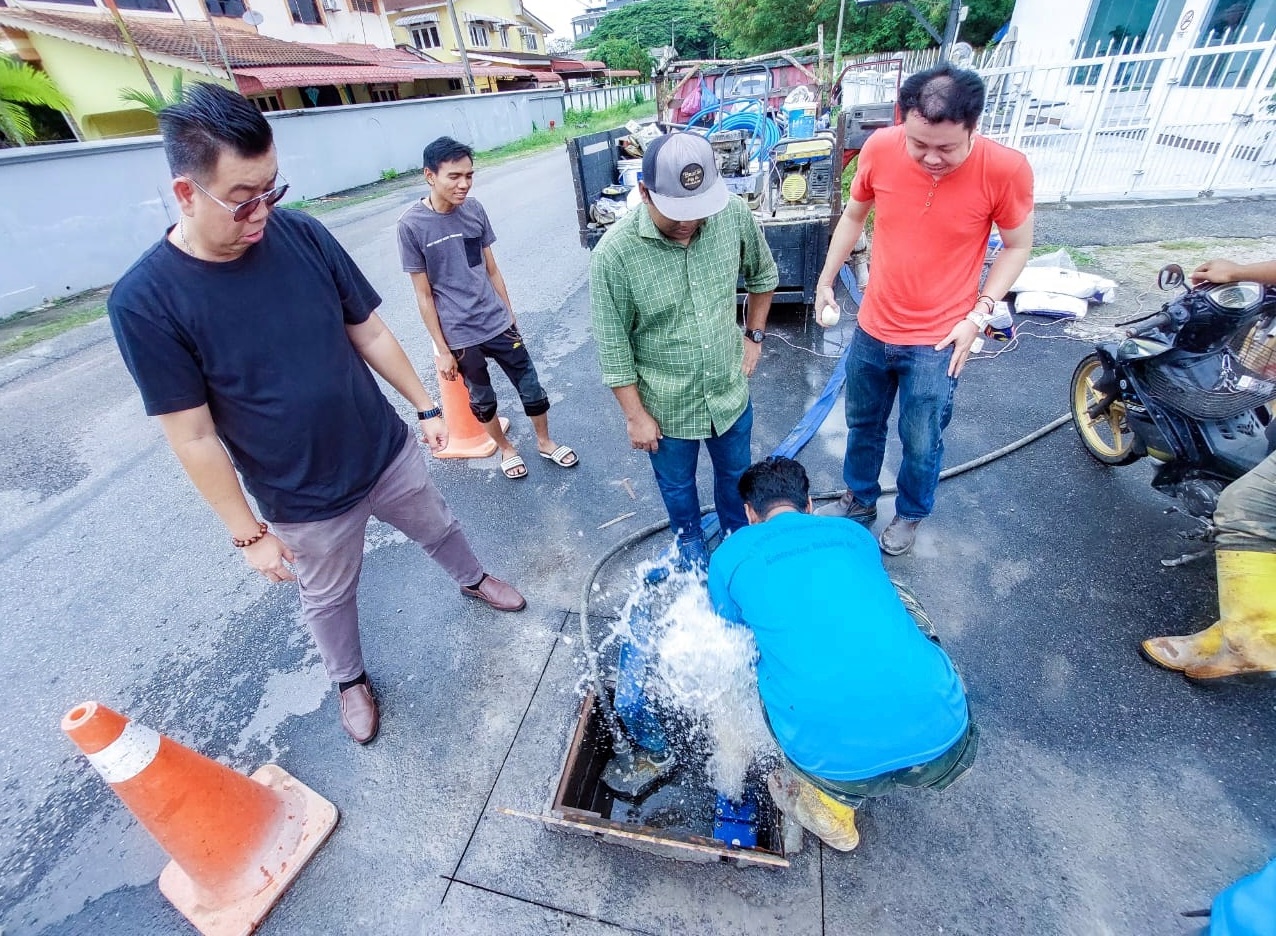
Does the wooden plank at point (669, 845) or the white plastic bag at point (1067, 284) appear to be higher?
the white plastic bag at point (1067, 284)

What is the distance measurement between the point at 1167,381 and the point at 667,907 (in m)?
3.19

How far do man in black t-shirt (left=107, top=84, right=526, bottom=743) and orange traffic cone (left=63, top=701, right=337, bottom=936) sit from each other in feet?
1.31

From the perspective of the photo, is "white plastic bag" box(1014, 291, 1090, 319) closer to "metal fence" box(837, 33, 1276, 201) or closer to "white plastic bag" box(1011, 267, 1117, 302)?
"white plastic bag" box(1011, 267, 1117, 302)

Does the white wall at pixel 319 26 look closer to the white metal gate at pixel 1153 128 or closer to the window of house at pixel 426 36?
the window of house at pixel 426 36

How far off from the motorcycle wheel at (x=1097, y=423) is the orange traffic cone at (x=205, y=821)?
4.24 m

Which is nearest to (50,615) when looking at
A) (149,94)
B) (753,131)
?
(753,131)

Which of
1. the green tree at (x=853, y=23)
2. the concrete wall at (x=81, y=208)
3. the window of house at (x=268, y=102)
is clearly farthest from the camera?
the green tree at (x=853, y=23)

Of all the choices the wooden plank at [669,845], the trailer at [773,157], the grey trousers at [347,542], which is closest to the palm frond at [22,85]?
the trailer at [773,157]

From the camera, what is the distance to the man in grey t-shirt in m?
3.12

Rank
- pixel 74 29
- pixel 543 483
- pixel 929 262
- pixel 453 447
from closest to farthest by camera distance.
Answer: pixel 929 262, pixel 543 483, pixel 453 447, pixel 74 29

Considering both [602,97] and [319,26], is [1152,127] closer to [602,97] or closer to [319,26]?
[319,26]

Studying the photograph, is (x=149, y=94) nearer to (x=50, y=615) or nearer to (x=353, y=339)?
(x=50, y=615)

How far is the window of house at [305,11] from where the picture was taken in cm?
2445

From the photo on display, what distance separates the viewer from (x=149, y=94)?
15.8m
